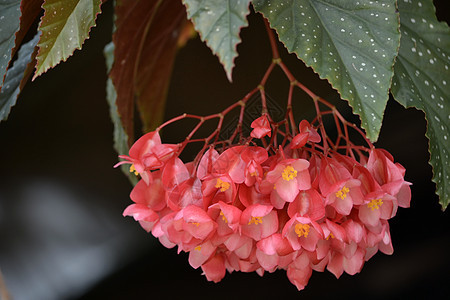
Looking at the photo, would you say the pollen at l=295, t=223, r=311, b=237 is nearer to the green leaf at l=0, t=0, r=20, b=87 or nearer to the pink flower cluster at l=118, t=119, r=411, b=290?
the pink flower cluster at l=118, t=119, r=411, b=290

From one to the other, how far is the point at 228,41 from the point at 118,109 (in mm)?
274

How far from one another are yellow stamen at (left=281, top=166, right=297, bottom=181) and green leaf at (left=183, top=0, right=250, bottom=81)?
94mm

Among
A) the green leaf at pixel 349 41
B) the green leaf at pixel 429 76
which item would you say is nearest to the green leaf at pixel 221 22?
the green leaf at pixel 349 41

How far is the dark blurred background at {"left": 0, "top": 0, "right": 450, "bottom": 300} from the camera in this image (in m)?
1.36

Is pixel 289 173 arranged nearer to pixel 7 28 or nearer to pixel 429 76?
pixel 429 76

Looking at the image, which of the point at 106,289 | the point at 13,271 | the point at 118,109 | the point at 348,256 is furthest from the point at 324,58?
the point at 13,271

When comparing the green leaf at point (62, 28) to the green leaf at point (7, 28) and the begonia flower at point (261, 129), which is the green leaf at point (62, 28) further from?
the begonia flower at point (261, 129)

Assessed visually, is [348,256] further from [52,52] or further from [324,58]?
[52,52]

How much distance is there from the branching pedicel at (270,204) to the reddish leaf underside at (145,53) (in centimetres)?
18

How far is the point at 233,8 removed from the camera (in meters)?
0.36

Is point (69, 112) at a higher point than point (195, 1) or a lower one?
lower

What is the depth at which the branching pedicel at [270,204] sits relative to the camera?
388mm

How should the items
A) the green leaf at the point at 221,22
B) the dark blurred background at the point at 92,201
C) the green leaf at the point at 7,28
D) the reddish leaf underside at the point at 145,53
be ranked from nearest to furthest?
the green leaf at the point at 221,22 < the green leaf at the point at 7,28 < the reddish leaf underside at the point at 145,53 < the dark blurred background at the point at 92,201

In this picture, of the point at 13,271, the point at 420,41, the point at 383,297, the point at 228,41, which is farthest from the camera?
the point at 13,271
